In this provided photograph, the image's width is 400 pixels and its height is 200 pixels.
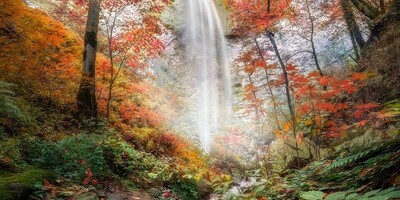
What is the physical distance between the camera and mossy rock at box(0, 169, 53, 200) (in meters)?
2.70

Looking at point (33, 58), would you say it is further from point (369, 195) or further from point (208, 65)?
point (208, 65)

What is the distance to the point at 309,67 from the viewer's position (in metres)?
14.1

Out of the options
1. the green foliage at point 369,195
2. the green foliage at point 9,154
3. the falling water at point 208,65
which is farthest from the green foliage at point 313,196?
the falling water at point 208,65

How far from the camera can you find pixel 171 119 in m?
10.4

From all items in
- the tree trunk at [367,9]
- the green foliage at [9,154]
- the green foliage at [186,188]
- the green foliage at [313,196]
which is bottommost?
the green foliage at [186,188]

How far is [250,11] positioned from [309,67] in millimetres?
7398

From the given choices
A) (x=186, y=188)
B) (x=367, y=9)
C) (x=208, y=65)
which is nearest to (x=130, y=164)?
(x=186, y=188)

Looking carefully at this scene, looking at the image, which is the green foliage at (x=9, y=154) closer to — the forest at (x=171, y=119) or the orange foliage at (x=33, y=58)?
the forest at (x=171, y=119)

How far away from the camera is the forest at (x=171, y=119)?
3016 millimetres

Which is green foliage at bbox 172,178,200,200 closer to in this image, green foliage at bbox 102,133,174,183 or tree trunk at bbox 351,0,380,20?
green foliage at bbox 102,133,174,183

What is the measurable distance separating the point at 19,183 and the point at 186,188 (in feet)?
9.18

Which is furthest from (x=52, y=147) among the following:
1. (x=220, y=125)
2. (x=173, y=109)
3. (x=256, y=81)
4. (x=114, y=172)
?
(x=256, y=81)

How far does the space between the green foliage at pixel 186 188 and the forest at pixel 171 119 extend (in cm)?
4

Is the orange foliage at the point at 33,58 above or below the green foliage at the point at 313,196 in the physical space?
above
